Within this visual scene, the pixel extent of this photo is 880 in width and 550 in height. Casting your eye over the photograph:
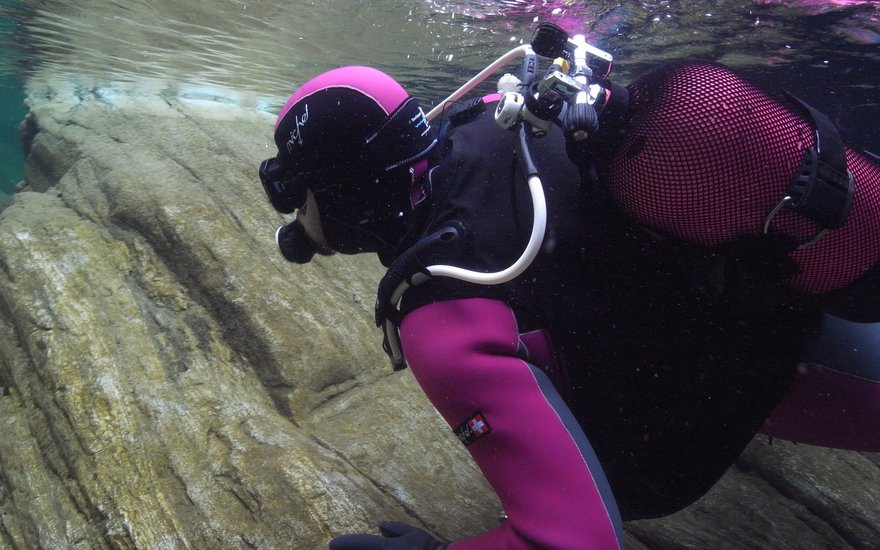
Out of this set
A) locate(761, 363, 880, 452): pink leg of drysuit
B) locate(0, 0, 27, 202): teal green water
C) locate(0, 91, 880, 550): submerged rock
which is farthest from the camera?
locate(0, 0, 27, 202): teal green water

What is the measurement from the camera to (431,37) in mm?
10906

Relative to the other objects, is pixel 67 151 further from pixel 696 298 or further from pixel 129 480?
pixel 696 298

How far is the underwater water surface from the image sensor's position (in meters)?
8.33

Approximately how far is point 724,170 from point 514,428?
1.12 metres

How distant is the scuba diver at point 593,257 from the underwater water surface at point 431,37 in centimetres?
694

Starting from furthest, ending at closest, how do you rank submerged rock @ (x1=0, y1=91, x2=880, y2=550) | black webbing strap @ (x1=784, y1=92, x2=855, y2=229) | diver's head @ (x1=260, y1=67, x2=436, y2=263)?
submerged rock @ (x1=0, y1=91, x2=880, y2=550), diver's head @ (x1=260, y1=67, x2=436, y2=263), black webbing strap @ (x1=784, y1=92, x2=855, y2=229)

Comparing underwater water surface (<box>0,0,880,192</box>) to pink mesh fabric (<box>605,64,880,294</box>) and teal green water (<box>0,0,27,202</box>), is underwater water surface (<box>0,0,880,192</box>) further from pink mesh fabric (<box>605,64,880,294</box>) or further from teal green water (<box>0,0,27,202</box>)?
pink mesh fabric (<box>605,64,880,294</box>)

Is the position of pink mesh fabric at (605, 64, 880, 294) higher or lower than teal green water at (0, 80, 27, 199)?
higher

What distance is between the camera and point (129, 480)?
3404 mm

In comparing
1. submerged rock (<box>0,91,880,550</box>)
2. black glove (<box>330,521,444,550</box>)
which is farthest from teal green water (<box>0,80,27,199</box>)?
black glove (<box>330,521,444,550</box>)

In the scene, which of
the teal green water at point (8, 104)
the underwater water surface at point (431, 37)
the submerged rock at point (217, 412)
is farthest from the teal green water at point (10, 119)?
the submerged rock at point (217, 412)

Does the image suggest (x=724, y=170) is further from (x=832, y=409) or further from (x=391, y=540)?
(x=391, y=540)

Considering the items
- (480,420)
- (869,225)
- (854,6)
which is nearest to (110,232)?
(480,420)

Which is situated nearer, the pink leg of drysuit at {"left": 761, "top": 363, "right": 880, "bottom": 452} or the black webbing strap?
the black webbing strap
